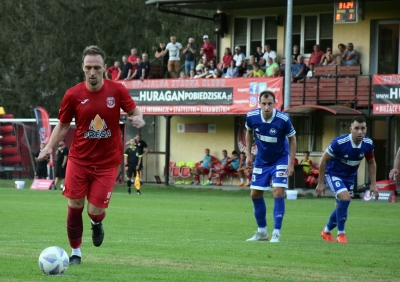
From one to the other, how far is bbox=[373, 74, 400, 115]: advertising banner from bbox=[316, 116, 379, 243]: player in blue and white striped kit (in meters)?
16.7

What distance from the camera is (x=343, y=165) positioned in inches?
576

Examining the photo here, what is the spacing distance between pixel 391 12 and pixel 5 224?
21.0 meters

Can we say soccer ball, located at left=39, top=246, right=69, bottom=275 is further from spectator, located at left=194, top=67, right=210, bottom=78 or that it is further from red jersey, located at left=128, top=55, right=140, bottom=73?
red jersey, located at left=128, top=55, right=140, bottom=73

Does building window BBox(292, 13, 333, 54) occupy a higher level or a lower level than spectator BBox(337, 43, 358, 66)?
higher

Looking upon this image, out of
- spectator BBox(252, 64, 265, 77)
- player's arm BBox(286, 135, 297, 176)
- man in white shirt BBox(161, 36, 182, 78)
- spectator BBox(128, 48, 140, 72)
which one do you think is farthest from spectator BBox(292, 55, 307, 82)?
player's arm BBox(286, 135, 297, 176)

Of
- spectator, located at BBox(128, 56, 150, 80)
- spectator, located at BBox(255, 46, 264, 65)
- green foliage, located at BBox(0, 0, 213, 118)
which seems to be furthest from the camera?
green foliage, located at BBox(0, 0, 213, 118)

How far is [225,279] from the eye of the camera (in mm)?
9258

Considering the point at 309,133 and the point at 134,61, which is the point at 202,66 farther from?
the point at 309,133

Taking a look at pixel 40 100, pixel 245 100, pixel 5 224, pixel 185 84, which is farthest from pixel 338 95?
pixel 40 100

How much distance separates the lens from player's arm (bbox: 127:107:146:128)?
1000 centimetres

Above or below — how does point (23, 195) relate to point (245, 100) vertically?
below

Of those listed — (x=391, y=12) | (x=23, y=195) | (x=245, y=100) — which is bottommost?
(x=23, y=195)

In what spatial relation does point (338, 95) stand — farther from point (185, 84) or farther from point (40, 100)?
point (40, 100)

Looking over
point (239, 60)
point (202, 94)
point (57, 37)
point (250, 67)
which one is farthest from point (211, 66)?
point (57, 37)
